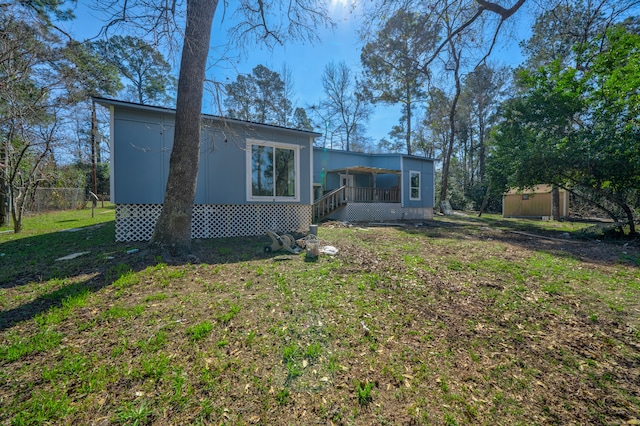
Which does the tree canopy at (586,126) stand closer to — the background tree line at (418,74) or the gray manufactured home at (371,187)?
the background tree line at (418,74)

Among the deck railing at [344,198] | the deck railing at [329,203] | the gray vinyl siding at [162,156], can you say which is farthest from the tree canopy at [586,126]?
the gray vinyl siding at [162,156]

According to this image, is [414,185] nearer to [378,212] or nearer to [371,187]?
[371,187]

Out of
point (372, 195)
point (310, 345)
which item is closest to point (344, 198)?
point (372, 195)

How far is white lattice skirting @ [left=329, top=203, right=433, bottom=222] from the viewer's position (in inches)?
546

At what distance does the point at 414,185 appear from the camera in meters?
16.9

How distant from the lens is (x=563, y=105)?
10.2 metres

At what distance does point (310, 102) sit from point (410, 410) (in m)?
25.6

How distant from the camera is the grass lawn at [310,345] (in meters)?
1.92

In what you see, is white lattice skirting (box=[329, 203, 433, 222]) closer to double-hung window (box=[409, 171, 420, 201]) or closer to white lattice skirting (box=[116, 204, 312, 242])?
double-hung window (box=[409, 171, 420, 201])

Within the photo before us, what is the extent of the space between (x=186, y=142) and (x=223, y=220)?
3299 mm

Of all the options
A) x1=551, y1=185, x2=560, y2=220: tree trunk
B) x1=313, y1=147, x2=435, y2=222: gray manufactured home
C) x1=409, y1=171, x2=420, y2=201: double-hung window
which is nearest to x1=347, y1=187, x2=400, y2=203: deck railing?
→ x1=313, y1=147, x2=435, y2=222: gray manufactured home

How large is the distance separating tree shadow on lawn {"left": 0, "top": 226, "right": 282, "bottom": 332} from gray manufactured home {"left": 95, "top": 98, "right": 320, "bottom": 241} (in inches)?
38.1

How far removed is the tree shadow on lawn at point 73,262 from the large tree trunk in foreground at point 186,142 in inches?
18.6

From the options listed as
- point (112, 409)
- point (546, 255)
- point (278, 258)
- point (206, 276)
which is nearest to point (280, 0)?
point (278, 258)
